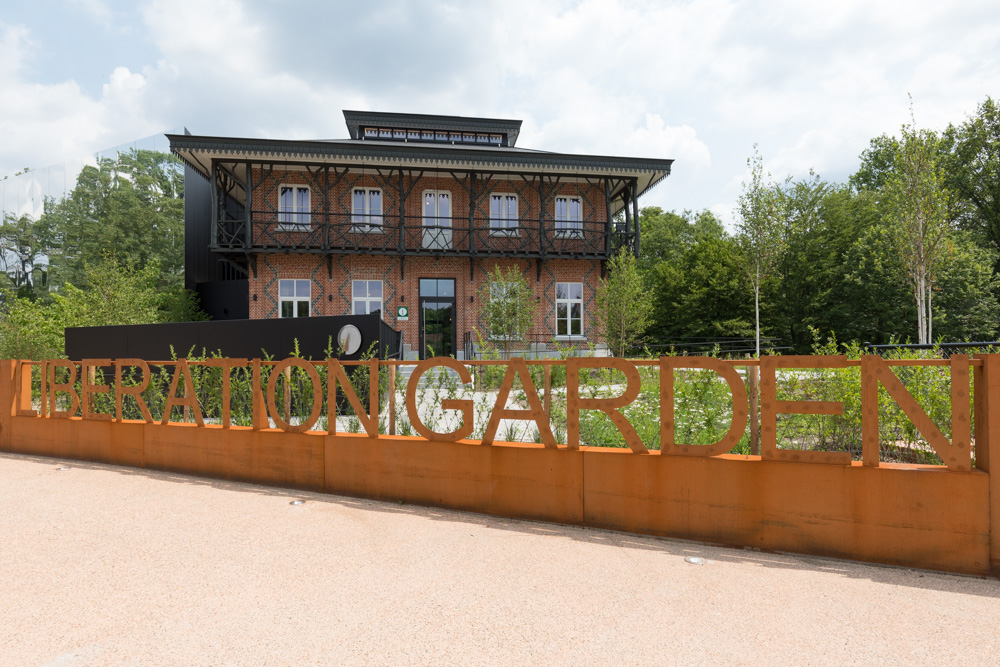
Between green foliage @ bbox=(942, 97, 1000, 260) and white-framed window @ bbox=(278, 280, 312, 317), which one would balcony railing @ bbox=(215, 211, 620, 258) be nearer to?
white-framed window @ bbox=(278, 280, 312, 317)

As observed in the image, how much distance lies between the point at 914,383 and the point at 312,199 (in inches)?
Result: 784

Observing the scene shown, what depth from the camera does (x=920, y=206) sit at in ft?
48.5

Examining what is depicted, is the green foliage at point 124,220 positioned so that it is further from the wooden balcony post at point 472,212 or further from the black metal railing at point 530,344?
the wooden balcony post at point 472,212

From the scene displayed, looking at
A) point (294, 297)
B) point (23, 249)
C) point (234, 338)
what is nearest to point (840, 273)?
point (294, 297)

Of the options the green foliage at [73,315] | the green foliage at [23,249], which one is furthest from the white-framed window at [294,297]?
the green foliage at [23,249]

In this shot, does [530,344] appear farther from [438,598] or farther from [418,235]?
[438,598]

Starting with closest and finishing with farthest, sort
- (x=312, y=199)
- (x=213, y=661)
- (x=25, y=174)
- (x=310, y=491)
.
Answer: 1. (x=213, y=661)
2. (x=310, y=491)
3. (x=312, y=199)
4. (x=25, y=174)

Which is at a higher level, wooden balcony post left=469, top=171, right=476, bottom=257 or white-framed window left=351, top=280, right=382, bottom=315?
wooden balcony post left=469, top=171, right=476, bottom=257

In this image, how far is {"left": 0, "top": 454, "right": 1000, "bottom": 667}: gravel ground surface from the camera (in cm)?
247

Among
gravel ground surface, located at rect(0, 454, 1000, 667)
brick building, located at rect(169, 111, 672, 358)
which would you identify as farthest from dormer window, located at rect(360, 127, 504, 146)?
gravel ground surface, located at rect(0, 454, 1000, 667)

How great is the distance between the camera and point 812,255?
92.7ft

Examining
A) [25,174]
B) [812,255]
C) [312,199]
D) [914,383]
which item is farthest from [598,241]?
[25,174]

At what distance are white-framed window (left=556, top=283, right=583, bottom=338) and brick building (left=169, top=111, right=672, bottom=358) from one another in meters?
0.04

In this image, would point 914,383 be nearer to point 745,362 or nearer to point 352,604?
point 745,362
